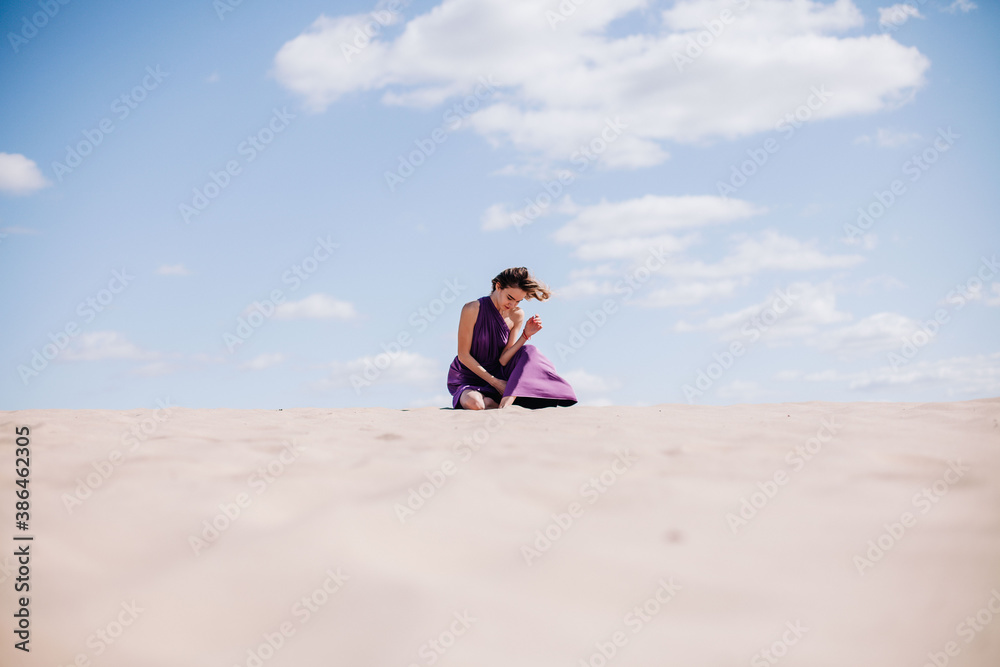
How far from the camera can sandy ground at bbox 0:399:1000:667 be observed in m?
1.85

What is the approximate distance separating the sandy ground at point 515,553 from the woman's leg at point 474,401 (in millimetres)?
2785

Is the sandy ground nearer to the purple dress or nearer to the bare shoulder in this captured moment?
the purple dress

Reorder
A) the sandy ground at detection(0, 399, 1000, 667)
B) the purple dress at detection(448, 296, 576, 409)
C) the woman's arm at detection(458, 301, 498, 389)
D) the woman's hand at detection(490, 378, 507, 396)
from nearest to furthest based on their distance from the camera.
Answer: the sandy ground at detection(0, 399, 1000, 667), the purple dress at detection(448, 296, 576, 409), the woman's hand at detection(490, 378, 507, 396), the woman's arm at detection(458, 301, 498, 389)

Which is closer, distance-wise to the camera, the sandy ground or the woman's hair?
the sandy ground

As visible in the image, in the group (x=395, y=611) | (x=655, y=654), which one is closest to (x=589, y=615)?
(x=655, y=654)

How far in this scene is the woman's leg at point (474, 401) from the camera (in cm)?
608

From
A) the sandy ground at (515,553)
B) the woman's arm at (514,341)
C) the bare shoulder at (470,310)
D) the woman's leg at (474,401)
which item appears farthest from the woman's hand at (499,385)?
the sandy ground at (515,553)

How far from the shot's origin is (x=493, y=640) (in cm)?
182

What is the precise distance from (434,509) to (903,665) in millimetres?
1533

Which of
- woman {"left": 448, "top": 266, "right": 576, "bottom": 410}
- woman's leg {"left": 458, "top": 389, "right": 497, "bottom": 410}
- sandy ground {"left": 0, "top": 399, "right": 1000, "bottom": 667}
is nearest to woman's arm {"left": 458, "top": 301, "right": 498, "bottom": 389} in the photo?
woman {"left": 448, "top": 266, "right": 576, "bottom": 410}

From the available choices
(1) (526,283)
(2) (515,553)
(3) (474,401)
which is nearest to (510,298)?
(1) (526,283)

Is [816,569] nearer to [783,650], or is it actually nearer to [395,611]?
[783,650]

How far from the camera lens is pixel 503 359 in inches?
255

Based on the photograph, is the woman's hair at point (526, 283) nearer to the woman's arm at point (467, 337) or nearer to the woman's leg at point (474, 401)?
the woman's arm at point (467, 337)
